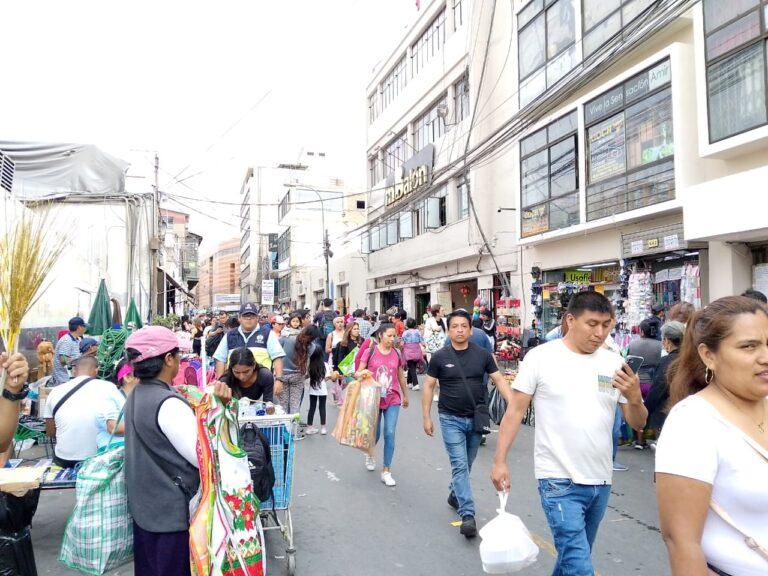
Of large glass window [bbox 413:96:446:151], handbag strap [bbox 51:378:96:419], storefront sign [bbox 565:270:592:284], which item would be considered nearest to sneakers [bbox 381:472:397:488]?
handbag strap [bbox 51:378:96:419]

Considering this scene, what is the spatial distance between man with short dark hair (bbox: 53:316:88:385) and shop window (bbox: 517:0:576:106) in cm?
1318

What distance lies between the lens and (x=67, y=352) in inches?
343

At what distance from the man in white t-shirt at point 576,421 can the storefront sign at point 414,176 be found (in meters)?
20.6

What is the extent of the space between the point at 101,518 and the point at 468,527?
9.15 feet

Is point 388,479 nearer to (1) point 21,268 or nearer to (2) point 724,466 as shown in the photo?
(1) point 21,268

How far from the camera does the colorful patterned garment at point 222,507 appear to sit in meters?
2.60

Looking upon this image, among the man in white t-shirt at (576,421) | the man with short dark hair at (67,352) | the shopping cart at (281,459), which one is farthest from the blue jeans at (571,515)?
the man with short dark hair at (67,352)

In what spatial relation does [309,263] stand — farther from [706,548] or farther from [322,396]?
[706,548]

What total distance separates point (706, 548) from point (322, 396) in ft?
23.7

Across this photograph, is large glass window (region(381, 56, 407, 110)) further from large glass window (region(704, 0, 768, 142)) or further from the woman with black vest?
the woman with black vest

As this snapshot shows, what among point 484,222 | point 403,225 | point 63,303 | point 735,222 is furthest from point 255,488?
point 403,225

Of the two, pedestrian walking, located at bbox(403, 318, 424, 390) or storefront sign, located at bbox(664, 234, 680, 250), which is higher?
storefront sign, located at bbox(664, 234, 680, 250)

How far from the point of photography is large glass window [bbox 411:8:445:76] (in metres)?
24.1

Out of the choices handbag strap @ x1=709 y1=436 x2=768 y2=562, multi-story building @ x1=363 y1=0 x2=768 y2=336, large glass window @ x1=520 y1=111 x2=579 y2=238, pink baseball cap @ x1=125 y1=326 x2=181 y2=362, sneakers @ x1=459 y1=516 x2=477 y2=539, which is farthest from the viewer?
large glass window @ x1=520 y1=111 x2=579 y2=238
